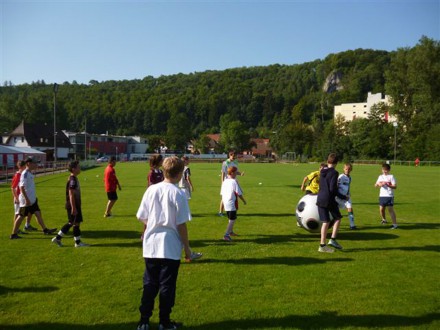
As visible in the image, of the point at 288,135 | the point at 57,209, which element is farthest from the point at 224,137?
the point at 57,209

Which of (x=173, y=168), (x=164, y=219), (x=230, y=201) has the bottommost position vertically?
(x=230, y=201)

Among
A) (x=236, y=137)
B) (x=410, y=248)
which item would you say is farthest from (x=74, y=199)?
(x=236, y=137)

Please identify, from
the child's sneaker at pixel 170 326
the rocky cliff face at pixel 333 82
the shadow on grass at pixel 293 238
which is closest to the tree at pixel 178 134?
the rocky cliff face at pixel 333 82

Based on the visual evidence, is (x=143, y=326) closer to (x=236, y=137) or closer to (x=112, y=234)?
(x=112, y=234)

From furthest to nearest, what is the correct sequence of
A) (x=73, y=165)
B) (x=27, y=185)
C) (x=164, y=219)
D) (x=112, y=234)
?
1. (x=112, y=234)
2. (x=27, y=185)
3. (x=73, y=165)
4. (x=164, y=219)

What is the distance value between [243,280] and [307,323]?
5.72ft

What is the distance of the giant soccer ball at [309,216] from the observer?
9625mm

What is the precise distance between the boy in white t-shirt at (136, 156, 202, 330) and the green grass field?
2.05 feet

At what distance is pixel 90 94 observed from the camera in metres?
183

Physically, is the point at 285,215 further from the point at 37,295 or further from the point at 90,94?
the point at 90,94

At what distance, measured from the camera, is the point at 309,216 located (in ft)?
31.8

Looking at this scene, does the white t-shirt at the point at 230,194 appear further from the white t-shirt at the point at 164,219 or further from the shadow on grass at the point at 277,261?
the white t-shirt at the point at 164,219

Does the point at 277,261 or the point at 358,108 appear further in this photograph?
the point at 358,108

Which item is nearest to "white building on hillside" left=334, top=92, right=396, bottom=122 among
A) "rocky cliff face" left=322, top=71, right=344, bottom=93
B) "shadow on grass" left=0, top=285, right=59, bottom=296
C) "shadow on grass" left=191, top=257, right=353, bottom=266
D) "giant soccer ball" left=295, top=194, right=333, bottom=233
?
"rocky cliff face" left=322, top=71, right=344, bottom=93
